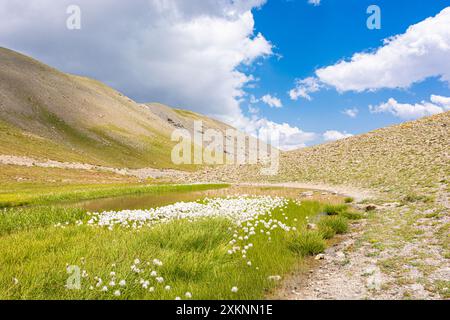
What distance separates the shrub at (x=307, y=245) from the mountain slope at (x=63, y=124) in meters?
77.3

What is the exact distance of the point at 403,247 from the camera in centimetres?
1108

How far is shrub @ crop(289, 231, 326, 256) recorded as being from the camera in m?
11.6

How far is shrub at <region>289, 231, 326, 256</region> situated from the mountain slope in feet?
254

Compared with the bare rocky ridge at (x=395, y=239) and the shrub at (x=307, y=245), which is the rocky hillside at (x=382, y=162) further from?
the shrub at (x=307, y=245)

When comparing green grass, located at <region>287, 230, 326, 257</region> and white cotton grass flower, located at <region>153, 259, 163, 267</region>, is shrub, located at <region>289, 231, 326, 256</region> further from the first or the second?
white cotton grass flower, located at <region>153, 259, 163, 267</region>

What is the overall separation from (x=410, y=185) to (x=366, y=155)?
77.1 feet

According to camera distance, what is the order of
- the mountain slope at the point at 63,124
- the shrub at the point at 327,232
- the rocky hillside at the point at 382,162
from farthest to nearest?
the mountain slope at the point at 63,124 < the rocky hillside at the point at 382,162 < the shrub at the point at 327,232

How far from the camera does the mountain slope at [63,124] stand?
9144cm

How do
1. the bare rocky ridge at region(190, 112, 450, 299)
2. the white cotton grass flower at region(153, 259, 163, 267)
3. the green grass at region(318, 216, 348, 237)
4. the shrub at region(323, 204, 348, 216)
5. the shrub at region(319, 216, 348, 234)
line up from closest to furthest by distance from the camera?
the bare rocky ridge at region(190, 112, 450, 299) → the white cotton grass flower at region(153, 259, 163, 267) → the green grass at region(318, 216, 348, 237) → the shrub at region(319, 216, 348, 234) → the shrub at region(323, 204, 348, 216)

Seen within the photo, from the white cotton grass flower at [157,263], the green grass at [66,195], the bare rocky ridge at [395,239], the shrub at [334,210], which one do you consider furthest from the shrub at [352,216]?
the green grass at [66,195]

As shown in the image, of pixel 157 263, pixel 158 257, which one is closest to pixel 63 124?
pixel 158 257

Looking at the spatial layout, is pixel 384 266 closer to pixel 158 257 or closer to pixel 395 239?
pixel 395 239

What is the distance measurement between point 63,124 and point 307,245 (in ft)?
411

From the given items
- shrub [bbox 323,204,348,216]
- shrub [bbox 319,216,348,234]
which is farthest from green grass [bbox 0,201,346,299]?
shrub [bbox 323,204,348,216]
